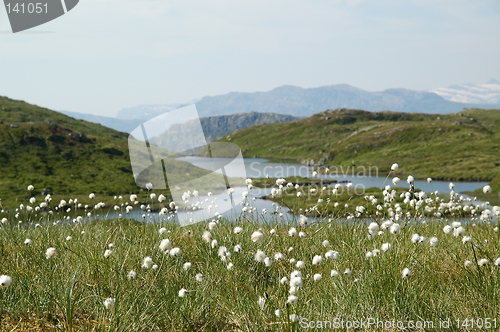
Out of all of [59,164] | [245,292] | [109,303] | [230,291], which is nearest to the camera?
[109,303]

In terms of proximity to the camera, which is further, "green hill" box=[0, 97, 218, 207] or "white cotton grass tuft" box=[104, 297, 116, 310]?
"green hill" box=[0, 97, 218, 207]

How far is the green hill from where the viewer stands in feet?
352

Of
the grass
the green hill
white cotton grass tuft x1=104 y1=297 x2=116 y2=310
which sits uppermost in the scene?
white cotton grass tuft x1=104 y1=297 x2=116 y2=310

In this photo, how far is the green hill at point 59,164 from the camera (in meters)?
107

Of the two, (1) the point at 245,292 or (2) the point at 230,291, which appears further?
(2) the point at 230,291

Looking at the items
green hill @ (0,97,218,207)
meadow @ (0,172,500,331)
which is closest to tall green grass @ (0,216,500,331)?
meadow @ (0,172,500,331)

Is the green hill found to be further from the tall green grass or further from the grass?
the tall green grass

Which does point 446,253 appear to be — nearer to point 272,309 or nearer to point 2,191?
point 272,309

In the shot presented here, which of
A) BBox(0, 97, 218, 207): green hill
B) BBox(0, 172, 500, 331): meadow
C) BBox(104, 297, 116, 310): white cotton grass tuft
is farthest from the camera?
BBox(0, 97, 218, 207): green hill

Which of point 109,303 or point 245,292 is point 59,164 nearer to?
point 245,292

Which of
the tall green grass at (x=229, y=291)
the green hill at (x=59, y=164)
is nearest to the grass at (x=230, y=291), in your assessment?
the tall green grass at (x=229, y=291)

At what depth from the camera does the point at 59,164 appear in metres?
124

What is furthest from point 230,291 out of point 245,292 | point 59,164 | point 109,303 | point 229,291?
point 59,164

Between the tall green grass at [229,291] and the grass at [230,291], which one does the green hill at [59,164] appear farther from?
the tall green grass at [229,291]
